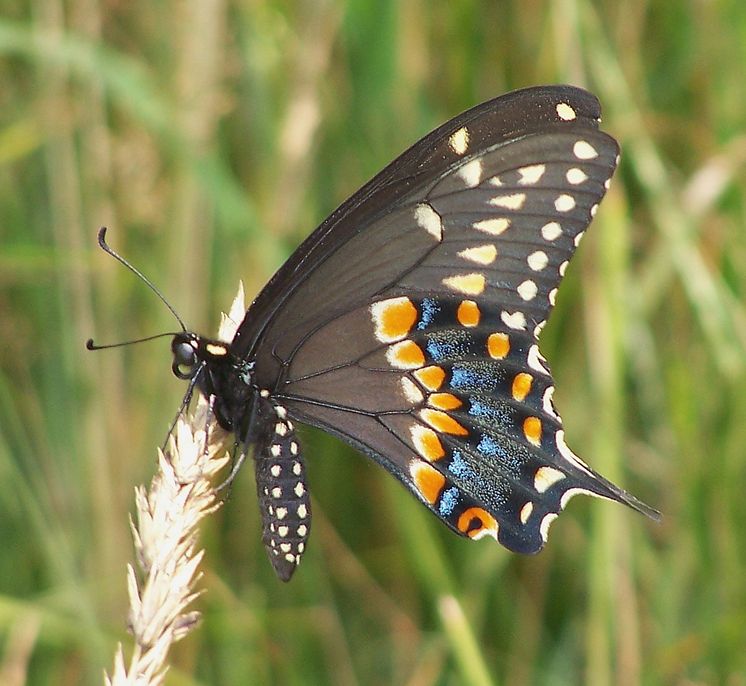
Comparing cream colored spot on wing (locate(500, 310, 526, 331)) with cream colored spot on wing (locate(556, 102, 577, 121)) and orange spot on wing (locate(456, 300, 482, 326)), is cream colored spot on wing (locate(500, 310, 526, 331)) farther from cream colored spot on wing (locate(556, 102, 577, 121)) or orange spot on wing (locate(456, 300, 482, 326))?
cream colored spot on wing (locate(556, 102, 577, 121))

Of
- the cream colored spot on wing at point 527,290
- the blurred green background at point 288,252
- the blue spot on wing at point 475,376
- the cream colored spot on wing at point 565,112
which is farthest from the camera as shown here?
the blurred green background at point 288,252

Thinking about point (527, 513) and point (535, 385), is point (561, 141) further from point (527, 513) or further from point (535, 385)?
point (527, 513)

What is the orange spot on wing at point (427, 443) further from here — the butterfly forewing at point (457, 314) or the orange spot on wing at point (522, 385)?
the orange spot on wing at point (522, 385)

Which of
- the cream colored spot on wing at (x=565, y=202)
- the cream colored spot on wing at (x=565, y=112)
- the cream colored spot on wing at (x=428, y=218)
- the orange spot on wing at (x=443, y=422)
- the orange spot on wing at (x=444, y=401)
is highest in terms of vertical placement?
the cream colored spot on wing at (x=565, y=112)

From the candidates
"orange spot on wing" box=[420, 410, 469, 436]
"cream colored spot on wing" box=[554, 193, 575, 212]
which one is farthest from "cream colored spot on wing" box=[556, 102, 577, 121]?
"orange spot on wing" box=[420, 410, 469, 436]

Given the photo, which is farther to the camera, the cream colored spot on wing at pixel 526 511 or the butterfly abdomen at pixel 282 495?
the cream colored spot on wing at pixel 526 511

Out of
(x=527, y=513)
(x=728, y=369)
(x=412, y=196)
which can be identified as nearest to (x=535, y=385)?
(x=527, y=513)

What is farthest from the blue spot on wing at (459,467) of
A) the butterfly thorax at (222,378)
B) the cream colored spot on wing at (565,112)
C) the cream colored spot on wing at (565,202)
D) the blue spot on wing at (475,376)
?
the cream colored spot on wing at (565,112)
